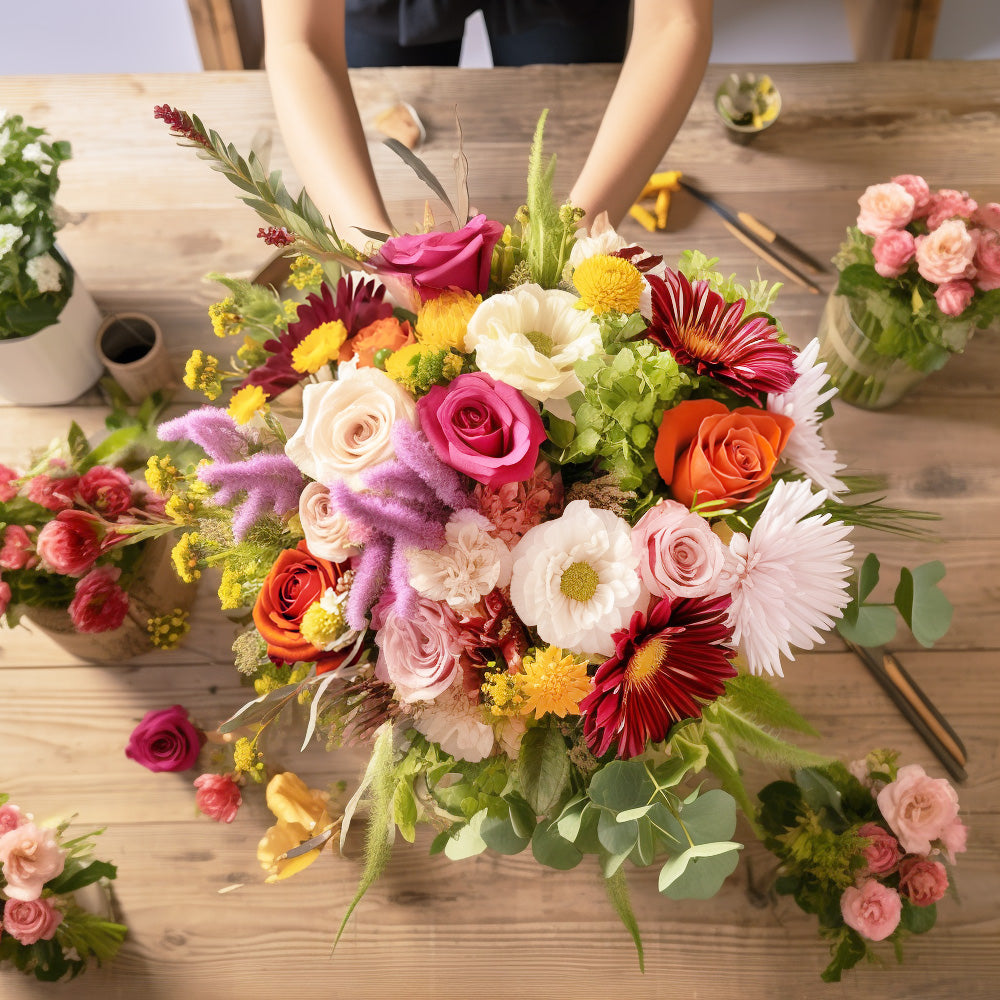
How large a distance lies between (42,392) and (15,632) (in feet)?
0.93

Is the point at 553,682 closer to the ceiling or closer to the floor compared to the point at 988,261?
closer to the floor

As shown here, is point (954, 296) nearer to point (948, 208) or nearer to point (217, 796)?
point (948, 208)

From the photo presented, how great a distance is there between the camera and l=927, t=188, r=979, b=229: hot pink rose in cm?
90

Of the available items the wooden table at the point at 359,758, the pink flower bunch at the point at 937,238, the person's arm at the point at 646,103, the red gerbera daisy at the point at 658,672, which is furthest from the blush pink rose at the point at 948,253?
the red gerbera daisy at the point at 658,672

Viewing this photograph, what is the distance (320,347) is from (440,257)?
11cm

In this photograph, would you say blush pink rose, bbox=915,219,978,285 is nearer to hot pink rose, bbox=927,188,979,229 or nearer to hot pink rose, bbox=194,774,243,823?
hot pink rose, bbox=927,188,979,229

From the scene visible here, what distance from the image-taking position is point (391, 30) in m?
1.35

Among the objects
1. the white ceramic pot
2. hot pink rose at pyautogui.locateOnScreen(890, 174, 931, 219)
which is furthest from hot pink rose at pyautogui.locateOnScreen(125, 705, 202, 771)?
hot pink rose at pyautogui.locateOnScreen(890, 174, 931, 219)

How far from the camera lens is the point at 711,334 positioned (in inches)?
22.7

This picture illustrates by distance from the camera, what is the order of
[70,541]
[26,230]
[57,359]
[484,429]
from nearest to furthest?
1. [484,429]
2. [70,541]
3. [26,230]
4. [57,359]

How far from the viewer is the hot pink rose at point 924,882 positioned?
774 millimetres

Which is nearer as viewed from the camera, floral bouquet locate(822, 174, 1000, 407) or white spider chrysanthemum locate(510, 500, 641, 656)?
white spider chrysanthemum locate(510, 500, 641, 656)

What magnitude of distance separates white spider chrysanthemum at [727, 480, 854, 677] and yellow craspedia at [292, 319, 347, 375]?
31cm

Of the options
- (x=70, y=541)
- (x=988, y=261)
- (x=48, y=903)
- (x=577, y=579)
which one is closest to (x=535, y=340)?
(x=577, y=579)
